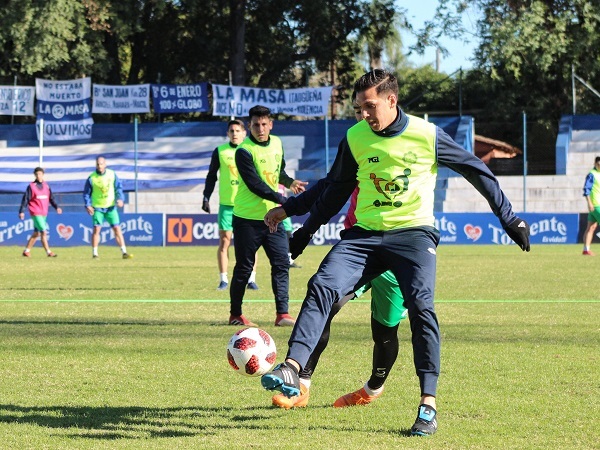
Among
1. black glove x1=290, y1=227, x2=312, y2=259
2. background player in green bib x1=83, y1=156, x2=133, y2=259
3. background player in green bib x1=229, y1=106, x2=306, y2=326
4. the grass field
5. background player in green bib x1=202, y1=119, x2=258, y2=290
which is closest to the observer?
the grass field

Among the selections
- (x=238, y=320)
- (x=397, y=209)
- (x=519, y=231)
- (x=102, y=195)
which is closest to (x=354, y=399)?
(x=397, y=209)

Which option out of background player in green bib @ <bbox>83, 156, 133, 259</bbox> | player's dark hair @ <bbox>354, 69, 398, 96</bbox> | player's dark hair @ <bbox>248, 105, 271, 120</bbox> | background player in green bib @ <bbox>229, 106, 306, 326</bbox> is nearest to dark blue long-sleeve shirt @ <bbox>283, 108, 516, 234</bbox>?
player's dark hair @ <bbox>354, 69, 398, 96</bbox>

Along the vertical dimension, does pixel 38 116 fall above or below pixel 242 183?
above

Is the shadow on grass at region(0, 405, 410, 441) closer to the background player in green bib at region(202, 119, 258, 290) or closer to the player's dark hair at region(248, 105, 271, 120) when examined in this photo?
the player's dark hair at region(248, 105, 271, 120)

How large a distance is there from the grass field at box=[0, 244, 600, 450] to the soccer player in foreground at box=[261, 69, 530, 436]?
611mm

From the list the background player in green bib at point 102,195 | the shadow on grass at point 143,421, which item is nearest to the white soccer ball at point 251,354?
the shadow on grass at point 143,421

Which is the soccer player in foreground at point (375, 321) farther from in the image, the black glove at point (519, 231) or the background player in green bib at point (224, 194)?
the background player in green bib at point (224, 194)

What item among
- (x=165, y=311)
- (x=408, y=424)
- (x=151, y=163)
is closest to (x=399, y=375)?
(x=408, y=424)

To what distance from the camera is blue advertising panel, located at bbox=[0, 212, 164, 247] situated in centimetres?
3012

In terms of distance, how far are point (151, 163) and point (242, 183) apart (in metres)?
24.5

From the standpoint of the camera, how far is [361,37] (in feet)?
130

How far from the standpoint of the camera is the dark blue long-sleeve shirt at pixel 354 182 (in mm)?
6055

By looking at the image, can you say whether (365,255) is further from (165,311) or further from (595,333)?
(165,311)

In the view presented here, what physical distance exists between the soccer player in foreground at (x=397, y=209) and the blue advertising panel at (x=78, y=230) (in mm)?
24362
